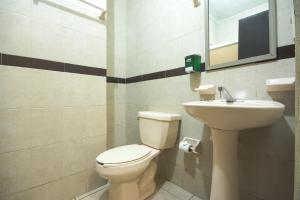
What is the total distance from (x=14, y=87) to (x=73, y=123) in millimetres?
479

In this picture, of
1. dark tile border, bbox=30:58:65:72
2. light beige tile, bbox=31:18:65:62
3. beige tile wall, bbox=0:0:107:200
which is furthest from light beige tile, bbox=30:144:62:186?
light beige tile, bbox=31:18:65:62

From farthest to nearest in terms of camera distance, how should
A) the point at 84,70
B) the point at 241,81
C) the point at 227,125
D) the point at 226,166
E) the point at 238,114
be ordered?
the point at 84,70 < the point at 241,81 < the point at 226,166 < the point at 227,125 < the point at 238,114

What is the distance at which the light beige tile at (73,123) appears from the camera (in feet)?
4.33

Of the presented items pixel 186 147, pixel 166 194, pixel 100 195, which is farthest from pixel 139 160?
pixel 100 195

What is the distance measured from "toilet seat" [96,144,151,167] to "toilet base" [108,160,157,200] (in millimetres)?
203

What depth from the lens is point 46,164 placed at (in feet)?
4.03

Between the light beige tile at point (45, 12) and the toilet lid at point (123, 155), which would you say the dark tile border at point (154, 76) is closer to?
the toilet lid at point (123, 155)

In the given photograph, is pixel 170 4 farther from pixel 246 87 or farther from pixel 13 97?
pixel 13 97

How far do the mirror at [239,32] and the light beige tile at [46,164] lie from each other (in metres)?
1.37

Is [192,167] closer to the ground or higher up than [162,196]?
higher up

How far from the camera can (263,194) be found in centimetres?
97

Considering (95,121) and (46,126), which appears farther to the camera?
Answer: (95,121)

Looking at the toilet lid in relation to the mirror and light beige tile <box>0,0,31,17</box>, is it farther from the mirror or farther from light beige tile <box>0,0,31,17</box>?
light beige tile <box>0,0,31,17</box>

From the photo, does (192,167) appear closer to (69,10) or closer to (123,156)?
(123,156)
